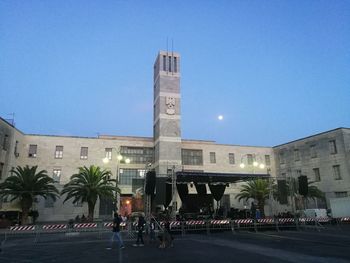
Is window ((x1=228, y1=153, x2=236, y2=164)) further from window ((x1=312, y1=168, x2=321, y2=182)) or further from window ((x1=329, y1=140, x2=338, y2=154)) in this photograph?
window ((x1=329, y1=140, x2=338, y2=154))

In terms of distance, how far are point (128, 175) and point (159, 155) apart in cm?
654

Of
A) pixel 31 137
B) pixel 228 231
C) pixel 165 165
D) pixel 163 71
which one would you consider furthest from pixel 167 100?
pixel 228 231

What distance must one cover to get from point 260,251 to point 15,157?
3600 cm

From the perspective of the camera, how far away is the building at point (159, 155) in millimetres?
39281

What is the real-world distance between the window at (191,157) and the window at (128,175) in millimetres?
7173

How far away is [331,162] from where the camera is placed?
40.0 metres

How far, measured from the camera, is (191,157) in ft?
154

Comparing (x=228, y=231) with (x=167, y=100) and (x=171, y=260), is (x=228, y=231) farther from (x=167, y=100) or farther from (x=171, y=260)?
(x=167, y=100)

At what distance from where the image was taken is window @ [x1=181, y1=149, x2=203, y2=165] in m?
46.6

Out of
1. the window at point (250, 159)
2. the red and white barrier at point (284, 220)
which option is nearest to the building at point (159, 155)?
the window at point (250, 159)

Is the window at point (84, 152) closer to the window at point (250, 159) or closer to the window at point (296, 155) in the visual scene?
the window at point (250, 159)

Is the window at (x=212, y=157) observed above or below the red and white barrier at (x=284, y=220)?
above

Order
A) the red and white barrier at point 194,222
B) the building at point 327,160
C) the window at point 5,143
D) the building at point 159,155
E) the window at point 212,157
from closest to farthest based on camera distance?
the red and white barrier at point 194,222
the window at point 5,143
the building at point 327,160
the building at point 159,155
the window at point 212,157

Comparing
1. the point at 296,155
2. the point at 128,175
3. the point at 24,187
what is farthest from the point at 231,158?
the point at 24,187
